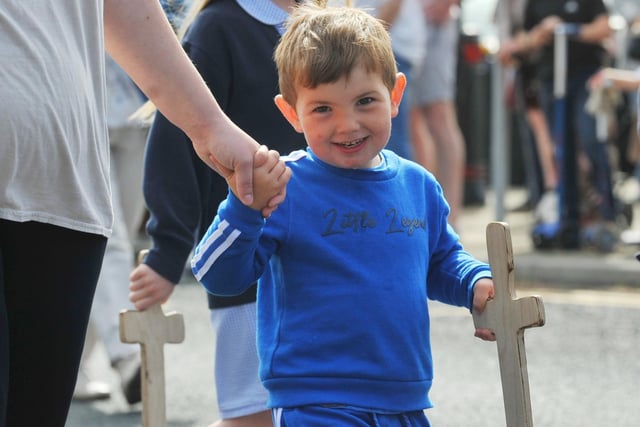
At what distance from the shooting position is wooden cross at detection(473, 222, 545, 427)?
2883mm

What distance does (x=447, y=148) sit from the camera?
9477mm

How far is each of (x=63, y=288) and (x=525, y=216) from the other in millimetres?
10885

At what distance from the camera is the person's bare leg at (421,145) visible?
932 centimetres

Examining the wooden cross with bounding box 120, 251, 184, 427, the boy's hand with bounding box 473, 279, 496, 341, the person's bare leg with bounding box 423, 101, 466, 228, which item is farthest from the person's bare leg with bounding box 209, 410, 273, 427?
the person's bare leg with bounding box 423, 101, 466, 228

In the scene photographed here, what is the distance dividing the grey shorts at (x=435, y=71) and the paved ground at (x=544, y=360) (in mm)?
1261

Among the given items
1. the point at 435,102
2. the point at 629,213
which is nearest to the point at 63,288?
the point at 435,102

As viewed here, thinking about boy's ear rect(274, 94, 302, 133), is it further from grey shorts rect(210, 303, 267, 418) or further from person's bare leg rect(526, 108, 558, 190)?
person's bare leg rect(526, 108, 558, 190)

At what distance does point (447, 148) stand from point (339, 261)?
6750 millimetres

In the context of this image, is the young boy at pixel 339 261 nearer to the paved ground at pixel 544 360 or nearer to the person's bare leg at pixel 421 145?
the paved ground at pixel 544 360

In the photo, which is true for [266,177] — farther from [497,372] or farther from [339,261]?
[497,372]

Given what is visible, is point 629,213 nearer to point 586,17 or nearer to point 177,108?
point 586,17

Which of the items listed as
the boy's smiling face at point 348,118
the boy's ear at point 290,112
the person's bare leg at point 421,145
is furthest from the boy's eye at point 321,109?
the person's bare leg at point 421,145

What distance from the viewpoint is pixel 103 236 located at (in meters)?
2.54

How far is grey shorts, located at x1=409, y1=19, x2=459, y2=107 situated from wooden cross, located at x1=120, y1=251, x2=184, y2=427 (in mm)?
6125
